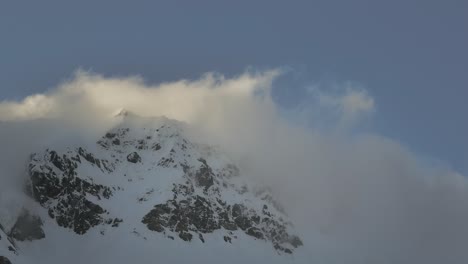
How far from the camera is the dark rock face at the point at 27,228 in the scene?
162750 millimetres

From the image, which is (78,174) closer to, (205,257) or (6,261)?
(205,257)

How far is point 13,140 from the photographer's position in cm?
19425

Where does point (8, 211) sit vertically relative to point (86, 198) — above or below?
below

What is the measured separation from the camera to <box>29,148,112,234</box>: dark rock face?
594 feet

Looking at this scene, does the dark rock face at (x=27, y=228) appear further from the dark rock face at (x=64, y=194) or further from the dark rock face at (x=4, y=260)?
the dark rock face at (x=4, y=260)

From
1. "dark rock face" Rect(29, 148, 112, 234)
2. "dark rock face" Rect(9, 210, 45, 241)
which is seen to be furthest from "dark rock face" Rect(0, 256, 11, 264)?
"dark rock face" Rect(29, 148, 112, 234)

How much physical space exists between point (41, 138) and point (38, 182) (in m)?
21.2

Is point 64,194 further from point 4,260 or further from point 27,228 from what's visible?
point 4,260

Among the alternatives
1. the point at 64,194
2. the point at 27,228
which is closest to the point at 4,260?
the point at 27,228

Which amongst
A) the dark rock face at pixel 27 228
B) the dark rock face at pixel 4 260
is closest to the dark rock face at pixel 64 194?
the dark rock face at pixel 27 228

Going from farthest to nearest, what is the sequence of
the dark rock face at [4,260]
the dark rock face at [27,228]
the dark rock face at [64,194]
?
the dark rock face at [64,194] → the dark rock face at [27,228] → the dark rock face at [4,260]

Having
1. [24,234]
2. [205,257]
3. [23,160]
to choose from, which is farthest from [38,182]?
[205,257]

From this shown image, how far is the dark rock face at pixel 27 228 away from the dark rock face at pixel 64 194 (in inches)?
355

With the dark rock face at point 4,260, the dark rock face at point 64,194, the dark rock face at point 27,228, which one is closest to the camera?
the dark rock face at point 4,260
